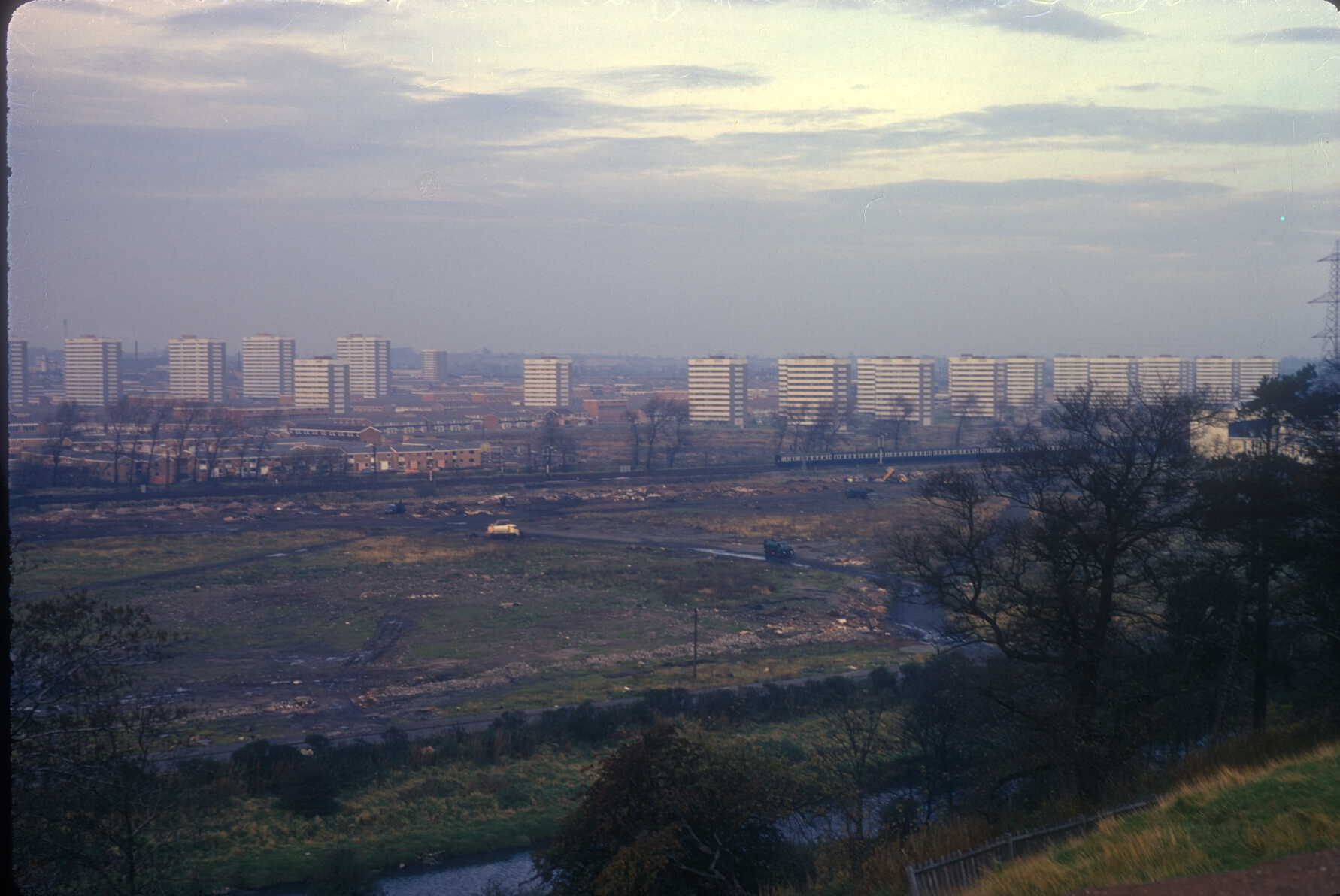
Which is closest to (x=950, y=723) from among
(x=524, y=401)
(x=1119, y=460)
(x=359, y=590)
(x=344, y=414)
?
(x=1119, y=460)

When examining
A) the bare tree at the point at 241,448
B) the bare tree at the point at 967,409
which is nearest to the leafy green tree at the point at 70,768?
the bare tree at the point at 241,448

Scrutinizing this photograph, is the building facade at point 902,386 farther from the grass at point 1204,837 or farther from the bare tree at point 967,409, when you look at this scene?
the grass at point 1204,837

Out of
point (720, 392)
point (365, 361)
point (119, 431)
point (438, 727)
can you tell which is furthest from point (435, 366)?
point (438, 727)

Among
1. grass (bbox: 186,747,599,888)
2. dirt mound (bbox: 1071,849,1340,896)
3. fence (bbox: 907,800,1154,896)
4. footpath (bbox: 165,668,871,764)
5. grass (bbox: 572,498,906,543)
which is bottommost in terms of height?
grass (bbox: 186,747,599,888)

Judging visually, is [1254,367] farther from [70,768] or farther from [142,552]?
[70,768]

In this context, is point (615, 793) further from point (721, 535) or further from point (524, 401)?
point (524, 401)

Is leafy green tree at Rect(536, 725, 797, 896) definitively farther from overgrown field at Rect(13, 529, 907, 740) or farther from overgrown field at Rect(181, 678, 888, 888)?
overgrown field at Rect(13, 529, 907, 740)

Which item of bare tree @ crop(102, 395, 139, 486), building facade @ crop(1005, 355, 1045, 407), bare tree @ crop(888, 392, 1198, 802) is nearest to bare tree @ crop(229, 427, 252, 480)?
bare tree @ crop(102, 395, 139, 486)
